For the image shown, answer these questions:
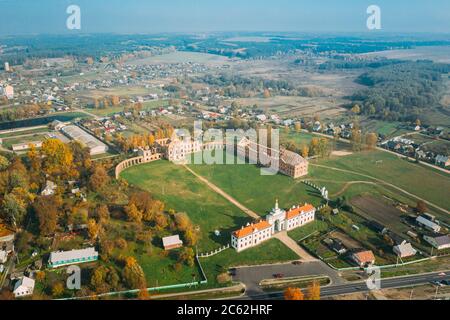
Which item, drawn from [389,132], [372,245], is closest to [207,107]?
[389,132]

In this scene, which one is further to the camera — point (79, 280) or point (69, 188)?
point (69, 188)

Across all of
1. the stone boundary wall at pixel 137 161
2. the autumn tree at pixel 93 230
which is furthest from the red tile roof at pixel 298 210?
the stone boundary wall at pixel 137 161

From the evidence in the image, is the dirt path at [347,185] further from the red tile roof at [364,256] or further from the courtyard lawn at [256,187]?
the red tile roof at [364,256]

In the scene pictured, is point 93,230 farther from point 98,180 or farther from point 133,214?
point 98,180

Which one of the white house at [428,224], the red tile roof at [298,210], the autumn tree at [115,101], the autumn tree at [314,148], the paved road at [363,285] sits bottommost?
the paved road at [363,285]

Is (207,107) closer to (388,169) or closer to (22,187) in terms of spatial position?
(388,169)

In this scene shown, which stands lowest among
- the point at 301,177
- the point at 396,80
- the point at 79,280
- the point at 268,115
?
the point at 79,280
